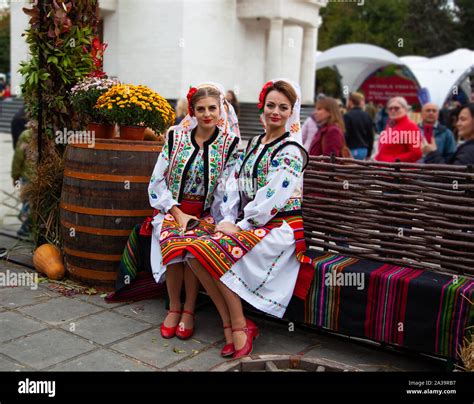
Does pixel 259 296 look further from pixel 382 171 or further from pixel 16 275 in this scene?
pixel 16 275

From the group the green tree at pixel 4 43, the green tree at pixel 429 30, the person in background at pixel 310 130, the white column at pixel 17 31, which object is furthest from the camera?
the green tree at pixel 429 30

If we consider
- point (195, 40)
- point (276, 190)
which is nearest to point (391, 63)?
point (195, 40)

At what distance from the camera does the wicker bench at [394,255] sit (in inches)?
136

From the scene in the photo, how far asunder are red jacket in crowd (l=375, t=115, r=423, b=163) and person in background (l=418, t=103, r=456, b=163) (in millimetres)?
202

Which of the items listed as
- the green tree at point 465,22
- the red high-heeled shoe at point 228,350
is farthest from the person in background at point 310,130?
the green tree at point 465,22

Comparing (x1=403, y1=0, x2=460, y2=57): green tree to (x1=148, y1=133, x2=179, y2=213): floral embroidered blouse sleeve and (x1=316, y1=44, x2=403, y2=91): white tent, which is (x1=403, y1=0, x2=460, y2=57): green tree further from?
(x1=148, y1=133, x2=179, y2=213): floral embroidered blouse sleeve

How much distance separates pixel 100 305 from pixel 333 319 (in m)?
1.71

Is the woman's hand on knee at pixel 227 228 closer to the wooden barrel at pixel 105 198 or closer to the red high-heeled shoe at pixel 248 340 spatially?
the red high-heeled shoe at pixel 248 340

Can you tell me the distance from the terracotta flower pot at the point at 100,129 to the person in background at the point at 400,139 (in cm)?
291

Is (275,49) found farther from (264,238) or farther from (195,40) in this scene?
(264,238)

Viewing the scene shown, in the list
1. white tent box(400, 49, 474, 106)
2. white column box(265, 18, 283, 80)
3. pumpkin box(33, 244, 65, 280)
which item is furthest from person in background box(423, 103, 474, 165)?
white tent box(400, 49, 474, 106)

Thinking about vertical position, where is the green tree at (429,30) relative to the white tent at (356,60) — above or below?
above

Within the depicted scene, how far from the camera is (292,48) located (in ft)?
84.4
